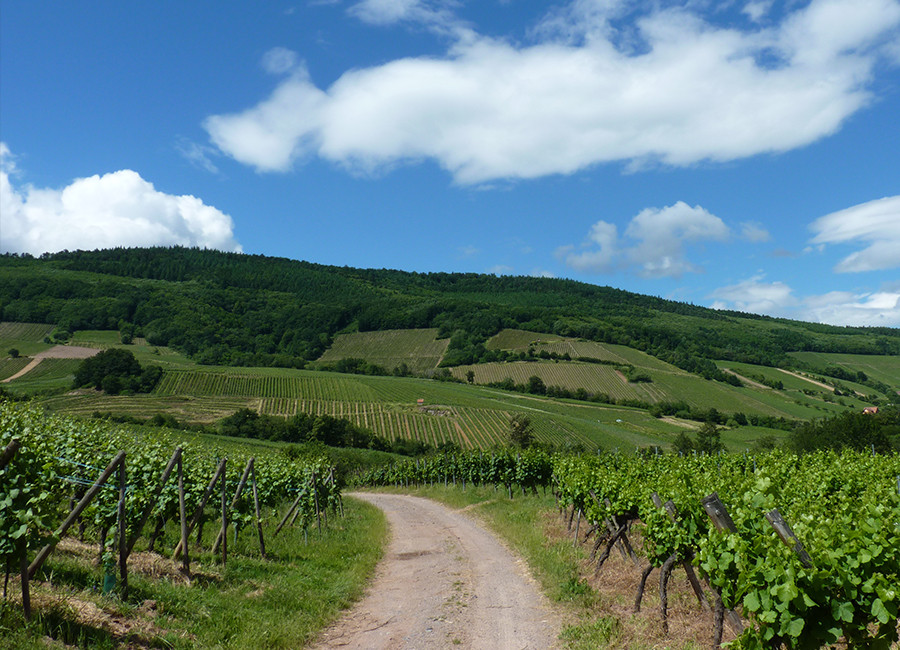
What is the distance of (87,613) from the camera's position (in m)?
6.70

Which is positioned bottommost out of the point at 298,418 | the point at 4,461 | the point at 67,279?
the point at 298,418

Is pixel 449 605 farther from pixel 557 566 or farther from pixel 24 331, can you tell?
pixel 24 331

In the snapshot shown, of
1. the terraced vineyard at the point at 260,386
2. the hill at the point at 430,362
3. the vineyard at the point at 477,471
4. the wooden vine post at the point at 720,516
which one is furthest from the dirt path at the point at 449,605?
the terraced vineyard at the point at 260,386

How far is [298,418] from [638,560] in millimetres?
77268

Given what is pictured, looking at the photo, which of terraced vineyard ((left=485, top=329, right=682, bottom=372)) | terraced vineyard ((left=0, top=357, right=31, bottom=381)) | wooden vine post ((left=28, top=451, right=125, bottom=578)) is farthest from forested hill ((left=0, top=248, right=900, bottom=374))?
wooden vine post ((left=28, top=451, right=125, bottom=578))

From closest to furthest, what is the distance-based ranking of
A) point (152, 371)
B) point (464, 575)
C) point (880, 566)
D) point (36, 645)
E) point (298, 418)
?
point (880, 566), point (36, 645), point (464, 575), point (298, 418), point (152, 371)

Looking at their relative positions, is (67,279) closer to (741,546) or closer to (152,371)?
(152,371)

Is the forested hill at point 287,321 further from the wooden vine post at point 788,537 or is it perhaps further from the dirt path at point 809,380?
the wooden vine post at point 788,537

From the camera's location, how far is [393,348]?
15725 centimetres

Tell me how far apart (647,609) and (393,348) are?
14918 centimetres

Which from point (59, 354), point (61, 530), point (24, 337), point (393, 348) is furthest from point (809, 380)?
point (24, 337)

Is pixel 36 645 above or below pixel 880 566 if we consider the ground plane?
below

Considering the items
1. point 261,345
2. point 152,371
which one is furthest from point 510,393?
point 261,345

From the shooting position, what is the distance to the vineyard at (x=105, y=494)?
5961mm
